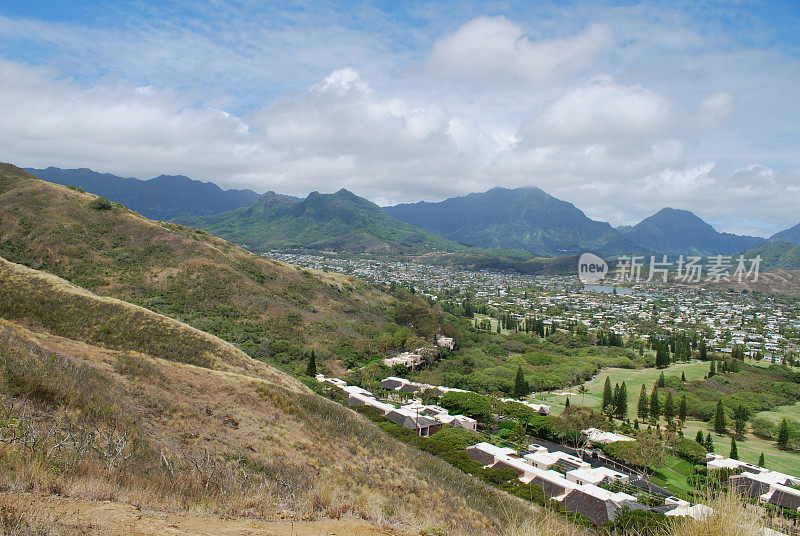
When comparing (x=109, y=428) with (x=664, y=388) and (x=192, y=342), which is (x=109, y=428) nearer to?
(x=192, y=342)

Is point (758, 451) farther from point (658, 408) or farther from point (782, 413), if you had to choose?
point (782, 413)

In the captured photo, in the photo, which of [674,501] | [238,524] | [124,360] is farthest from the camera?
[674,501]

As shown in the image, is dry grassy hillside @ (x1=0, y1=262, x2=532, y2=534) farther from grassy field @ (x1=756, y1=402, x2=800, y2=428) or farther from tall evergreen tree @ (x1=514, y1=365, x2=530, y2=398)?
grassy field @ (x1=756, y1=402, x2=800, y2=428)

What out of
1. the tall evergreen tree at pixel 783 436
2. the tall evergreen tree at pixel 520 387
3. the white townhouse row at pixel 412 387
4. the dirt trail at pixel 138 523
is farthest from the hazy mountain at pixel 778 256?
the dirt trail at pixel 138 523

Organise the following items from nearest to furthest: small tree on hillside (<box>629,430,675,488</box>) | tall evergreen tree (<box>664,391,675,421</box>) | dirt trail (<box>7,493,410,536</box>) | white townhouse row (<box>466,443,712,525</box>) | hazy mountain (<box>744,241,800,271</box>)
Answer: dirt trail (<box>7,493,410,536</box>), white townhouse row (<box>466,443,712,525</box>), small tree on hillside (<box>629,430,675,488</box>), tall evergreen tree (<box>664,391,675,421</box>), hazy mountain (<box>744,241,800,271</box>)

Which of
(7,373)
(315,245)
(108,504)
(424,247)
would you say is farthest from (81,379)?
(424,247)

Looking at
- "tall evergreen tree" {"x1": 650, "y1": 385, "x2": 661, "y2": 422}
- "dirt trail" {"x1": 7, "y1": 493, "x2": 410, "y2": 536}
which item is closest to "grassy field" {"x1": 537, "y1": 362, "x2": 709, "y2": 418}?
"tall evergreen tree" {"x1": 650, "y1": 385, "x2": 661, "y2": 422}
